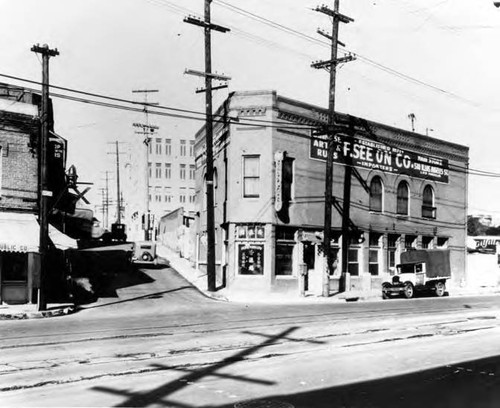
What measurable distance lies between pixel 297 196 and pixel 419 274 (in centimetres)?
736

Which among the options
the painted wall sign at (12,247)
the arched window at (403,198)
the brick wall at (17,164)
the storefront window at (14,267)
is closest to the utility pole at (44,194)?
the painted wall sign at (12,247)

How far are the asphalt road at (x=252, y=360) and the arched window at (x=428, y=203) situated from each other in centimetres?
1886

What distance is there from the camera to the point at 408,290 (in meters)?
29.3

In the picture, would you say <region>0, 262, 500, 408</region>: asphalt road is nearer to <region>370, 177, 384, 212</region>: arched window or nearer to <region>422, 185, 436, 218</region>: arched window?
<region>370, 177, 384, 212</region>: arched window

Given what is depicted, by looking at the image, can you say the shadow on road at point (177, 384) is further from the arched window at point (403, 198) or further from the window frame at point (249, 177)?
the arched window at point (403, 198)

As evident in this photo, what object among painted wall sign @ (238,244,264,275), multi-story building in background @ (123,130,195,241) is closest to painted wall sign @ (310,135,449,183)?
painted wall sign @ (238,244,264,275)

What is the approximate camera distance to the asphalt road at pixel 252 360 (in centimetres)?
803

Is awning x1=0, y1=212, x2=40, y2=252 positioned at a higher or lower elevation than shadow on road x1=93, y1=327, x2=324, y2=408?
higher

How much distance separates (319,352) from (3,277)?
47.7 ft

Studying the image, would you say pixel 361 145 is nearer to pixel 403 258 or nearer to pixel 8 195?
pixel 403 258

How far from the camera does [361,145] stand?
3334 cm

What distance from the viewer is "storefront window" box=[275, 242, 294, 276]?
29219 mm

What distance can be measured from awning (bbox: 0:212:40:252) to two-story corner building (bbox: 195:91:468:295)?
10.2 m

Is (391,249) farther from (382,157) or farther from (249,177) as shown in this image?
(249,177)
